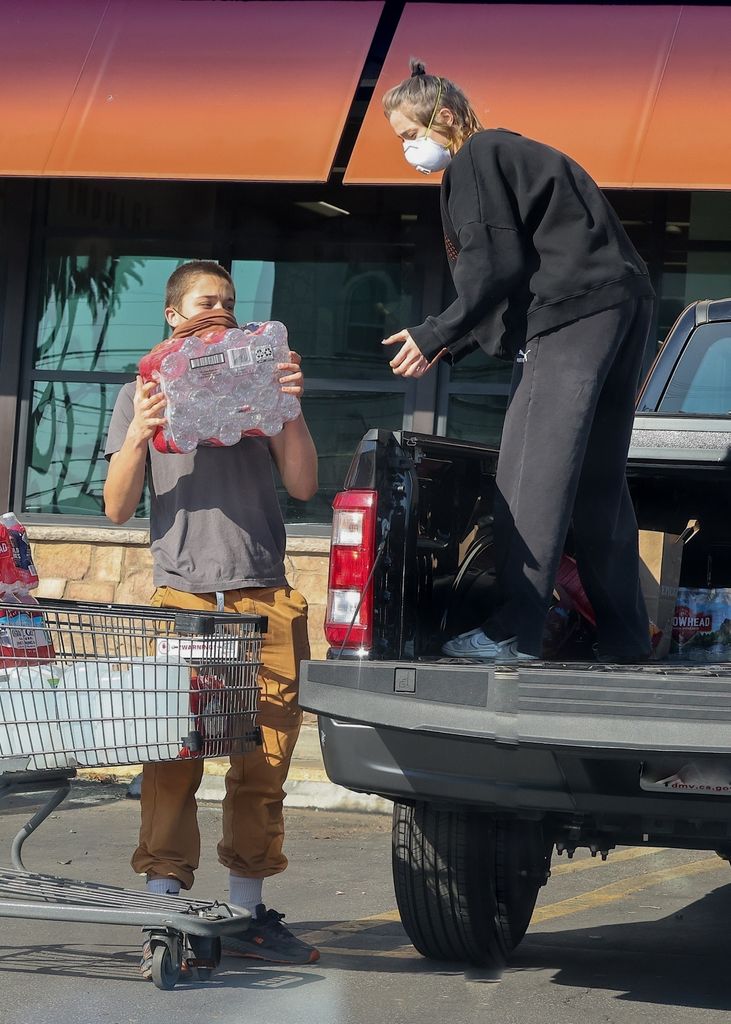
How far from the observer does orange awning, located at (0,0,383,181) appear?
26.3ft

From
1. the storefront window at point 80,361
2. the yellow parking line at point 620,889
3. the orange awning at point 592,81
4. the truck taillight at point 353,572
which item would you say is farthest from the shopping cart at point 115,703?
the storefront window at point 80,361

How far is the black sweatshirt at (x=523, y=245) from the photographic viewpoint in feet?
13.1

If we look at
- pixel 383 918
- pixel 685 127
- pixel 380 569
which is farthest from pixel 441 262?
pixel 380 569

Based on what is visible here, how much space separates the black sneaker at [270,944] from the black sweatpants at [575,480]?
1141mm

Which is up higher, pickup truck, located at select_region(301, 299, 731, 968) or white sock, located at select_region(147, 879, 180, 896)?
pickup truck, located at select_region(301, 299, 731, 968)

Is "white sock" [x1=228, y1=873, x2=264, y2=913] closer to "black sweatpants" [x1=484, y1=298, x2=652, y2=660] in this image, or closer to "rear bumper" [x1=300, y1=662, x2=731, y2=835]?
"rear bumper" [x1=300, y1=662, x2=731, y2=835]

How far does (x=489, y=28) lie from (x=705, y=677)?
577cm

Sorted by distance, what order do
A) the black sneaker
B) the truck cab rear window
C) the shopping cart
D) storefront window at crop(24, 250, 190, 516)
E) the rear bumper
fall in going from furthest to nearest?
storefront window at crop(24, 250, 190, 516)
the truck cab rear window
the black sneaker
the shopping cart
the rear bumper

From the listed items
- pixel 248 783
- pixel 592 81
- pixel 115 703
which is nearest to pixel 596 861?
pixel 248 783

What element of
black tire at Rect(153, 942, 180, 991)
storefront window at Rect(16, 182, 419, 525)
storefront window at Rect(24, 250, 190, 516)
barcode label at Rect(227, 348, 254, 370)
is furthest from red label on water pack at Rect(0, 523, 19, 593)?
storefront window at Rect(24, 250, 190, 516)

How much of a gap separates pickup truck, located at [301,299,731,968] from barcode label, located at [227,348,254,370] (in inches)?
16.8

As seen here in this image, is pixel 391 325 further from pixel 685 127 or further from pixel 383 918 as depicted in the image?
pixel 383 918

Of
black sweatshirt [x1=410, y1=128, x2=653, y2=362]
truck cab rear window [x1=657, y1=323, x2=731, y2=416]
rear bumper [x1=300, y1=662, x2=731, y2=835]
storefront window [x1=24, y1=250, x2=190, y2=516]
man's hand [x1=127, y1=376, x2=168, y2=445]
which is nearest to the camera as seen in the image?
rear bumper [x1=300, y1=662, x2=731, y2=835]

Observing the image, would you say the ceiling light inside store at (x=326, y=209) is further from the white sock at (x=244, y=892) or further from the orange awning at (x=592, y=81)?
the white sock at (x=244, y=892)
